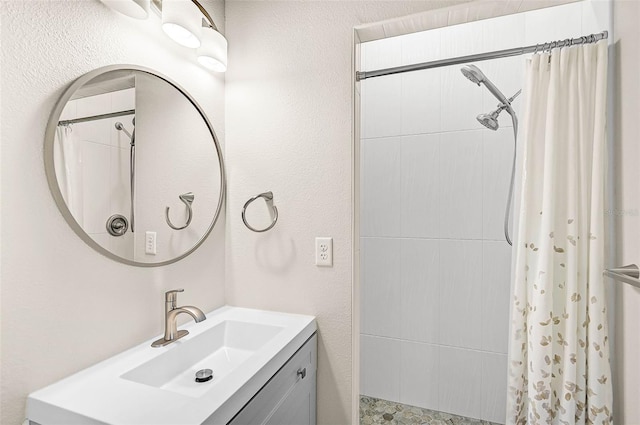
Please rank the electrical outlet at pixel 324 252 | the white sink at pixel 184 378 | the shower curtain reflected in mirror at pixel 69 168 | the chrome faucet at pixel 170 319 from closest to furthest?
the white sink at pixel 184 378 → the shower curtain reflected in mirror at pixel 69 168 → the chrome faucet at pixel 170 319 → the electrical outlet at pixel 324 252

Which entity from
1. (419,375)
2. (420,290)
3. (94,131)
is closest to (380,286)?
(420,290)

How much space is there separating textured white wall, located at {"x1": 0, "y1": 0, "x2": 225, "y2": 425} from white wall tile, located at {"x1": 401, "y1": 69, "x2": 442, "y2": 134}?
1.38 meters

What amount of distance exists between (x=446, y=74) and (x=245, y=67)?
1129mm

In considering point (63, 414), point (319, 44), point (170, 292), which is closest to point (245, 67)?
point (319, 44)

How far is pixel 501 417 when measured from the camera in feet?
5.94

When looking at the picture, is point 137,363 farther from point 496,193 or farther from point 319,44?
point 496,193

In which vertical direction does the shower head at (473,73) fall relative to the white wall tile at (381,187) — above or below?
above

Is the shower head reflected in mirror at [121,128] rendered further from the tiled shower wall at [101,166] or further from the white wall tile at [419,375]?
the white wall tile at [419,375]

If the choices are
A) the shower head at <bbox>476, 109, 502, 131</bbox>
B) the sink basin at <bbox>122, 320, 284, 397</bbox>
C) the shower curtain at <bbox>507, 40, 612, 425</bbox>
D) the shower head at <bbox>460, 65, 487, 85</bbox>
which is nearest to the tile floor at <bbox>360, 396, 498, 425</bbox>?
the shower curtain at <bbox>507, 40, 612, 425</bbox>

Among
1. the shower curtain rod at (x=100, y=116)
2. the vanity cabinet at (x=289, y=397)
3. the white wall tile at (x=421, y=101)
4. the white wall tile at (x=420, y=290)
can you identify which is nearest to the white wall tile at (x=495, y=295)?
the white wall tile at (x=420, y=290)

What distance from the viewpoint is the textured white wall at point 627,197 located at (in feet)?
3.26

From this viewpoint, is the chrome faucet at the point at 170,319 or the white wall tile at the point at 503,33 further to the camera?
the white wall tile at the point at 503,33

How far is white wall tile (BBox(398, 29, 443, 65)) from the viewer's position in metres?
1.89

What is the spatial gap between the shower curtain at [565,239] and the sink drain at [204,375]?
117cm
